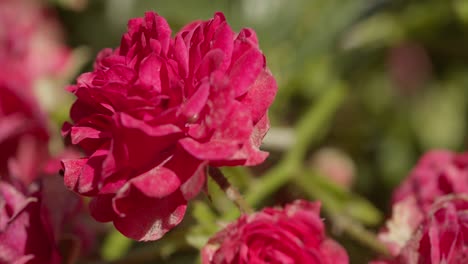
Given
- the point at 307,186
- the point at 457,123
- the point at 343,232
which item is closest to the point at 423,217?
the point at 343,232

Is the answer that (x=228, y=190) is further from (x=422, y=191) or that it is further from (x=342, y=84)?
(x=342, y=84)

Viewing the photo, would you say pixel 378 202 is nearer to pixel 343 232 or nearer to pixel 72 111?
pixel 343 232

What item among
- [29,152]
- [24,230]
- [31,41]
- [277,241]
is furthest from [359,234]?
[31,41]

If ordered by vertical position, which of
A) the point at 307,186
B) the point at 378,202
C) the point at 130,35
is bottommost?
the point at 378,202

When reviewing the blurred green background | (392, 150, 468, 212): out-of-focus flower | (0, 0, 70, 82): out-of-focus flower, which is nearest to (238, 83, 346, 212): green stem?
the blurred green background

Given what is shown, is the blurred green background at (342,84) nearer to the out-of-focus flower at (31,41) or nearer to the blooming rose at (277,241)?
the out-of-focus flower at (31,41)

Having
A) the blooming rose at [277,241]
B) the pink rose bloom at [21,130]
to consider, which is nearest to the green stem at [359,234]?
the blooming rose at [277,241]
